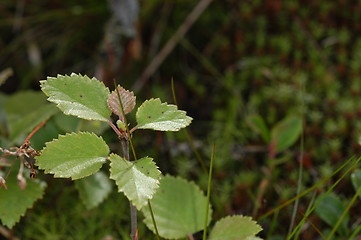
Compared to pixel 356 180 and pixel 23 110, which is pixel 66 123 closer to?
pixel 23 110

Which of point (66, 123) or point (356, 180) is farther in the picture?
point (66, 123)

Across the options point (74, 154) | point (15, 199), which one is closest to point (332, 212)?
point (74, 154)

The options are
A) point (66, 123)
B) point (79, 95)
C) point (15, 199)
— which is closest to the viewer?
point (79, 95)

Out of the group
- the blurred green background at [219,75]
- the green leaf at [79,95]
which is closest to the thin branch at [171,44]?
the blurred green background at [219,75]

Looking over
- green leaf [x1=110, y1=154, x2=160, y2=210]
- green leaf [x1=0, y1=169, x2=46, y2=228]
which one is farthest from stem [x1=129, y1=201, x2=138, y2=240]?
green leaf [x1=0, y1=169, x2=46, y2=228]

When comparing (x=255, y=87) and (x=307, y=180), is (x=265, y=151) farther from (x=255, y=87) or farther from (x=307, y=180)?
(x=255, y=87)

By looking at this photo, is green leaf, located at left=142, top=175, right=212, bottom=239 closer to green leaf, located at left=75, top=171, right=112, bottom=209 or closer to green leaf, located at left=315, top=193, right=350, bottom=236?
green leaf, located at left=75, top=171, right=112, bottom=209

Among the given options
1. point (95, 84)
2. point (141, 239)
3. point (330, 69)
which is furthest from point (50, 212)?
point (330, 69)
